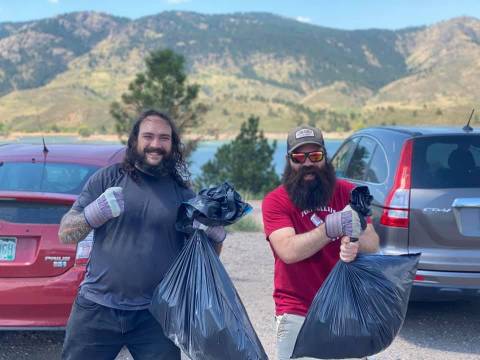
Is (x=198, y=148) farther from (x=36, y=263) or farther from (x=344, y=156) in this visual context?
(x=36, y=263)

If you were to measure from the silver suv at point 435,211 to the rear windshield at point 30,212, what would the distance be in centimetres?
246

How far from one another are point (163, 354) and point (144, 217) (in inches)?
25.8

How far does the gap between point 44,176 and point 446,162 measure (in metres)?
3.21

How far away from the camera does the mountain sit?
81.1 m

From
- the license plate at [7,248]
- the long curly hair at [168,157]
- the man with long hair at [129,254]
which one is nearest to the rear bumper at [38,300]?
the license plate at [7,248]

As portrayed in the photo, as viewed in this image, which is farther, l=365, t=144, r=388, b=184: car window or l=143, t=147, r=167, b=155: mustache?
l=365, t=144, r=388, b=184: car window

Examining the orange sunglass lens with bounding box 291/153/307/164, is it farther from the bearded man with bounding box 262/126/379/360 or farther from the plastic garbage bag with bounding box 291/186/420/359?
the plastic garbage bag with bounding box 291/186/420/359

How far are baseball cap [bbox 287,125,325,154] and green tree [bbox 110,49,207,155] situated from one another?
24028mm

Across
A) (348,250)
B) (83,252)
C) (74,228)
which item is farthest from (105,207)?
(83,252)

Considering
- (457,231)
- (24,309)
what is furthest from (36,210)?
(457,231)

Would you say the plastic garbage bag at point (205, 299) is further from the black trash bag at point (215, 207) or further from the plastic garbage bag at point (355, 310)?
the plastic garbage bag at point (355, 310)

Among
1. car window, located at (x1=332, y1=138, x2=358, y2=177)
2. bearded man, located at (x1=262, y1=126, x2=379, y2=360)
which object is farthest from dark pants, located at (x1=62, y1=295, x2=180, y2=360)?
car window, located at (x1=332, y1=138, x2=358, y2=177)

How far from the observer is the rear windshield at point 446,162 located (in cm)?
506

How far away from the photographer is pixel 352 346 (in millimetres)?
2711
